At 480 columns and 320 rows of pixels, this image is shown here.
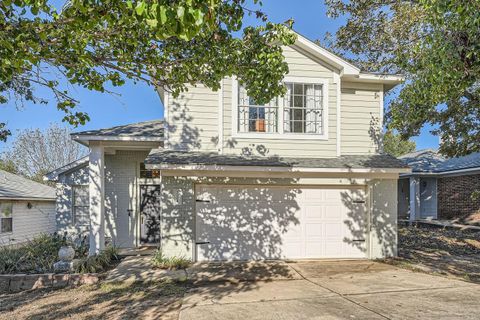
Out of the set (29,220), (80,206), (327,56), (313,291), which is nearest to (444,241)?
(327,56)

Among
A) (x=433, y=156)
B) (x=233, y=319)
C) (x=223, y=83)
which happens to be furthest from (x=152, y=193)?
(x=433, y=156)

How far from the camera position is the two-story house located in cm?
881

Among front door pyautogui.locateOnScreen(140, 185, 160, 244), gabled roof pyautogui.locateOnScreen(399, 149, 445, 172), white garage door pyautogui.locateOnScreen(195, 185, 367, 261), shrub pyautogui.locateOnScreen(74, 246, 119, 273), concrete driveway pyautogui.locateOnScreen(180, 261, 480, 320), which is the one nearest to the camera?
concrete driveway pyautogui.locateOnScreen(180, 261, 480, 320)

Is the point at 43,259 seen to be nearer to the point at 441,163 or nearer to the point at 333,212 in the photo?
the point at 333,212

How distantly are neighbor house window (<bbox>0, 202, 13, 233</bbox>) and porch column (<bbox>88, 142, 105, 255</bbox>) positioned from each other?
30.8ft

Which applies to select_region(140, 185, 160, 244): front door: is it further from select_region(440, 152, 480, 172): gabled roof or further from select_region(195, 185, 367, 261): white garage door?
select_region(440, 152, 480, 172): gabled roof

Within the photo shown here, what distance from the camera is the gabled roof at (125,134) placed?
8.91 meters

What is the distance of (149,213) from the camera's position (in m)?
11.1

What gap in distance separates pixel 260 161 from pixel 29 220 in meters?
14.8

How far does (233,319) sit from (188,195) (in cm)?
433

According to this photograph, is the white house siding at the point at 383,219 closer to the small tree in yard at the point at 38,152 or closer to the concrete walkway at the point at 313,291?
the concrete walkway at the point at 313,291

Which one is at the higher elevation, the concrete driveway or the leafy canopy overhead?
the leafy canopy overhead

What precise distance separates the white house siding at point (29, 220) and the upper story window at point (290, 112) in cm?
1209

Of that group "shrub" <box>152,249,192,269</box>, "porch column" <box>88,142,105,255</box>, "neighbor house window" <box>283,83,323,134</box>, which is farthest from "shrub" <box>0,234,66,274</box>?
"neighbor house window" <box>283,83,323,134</box>
